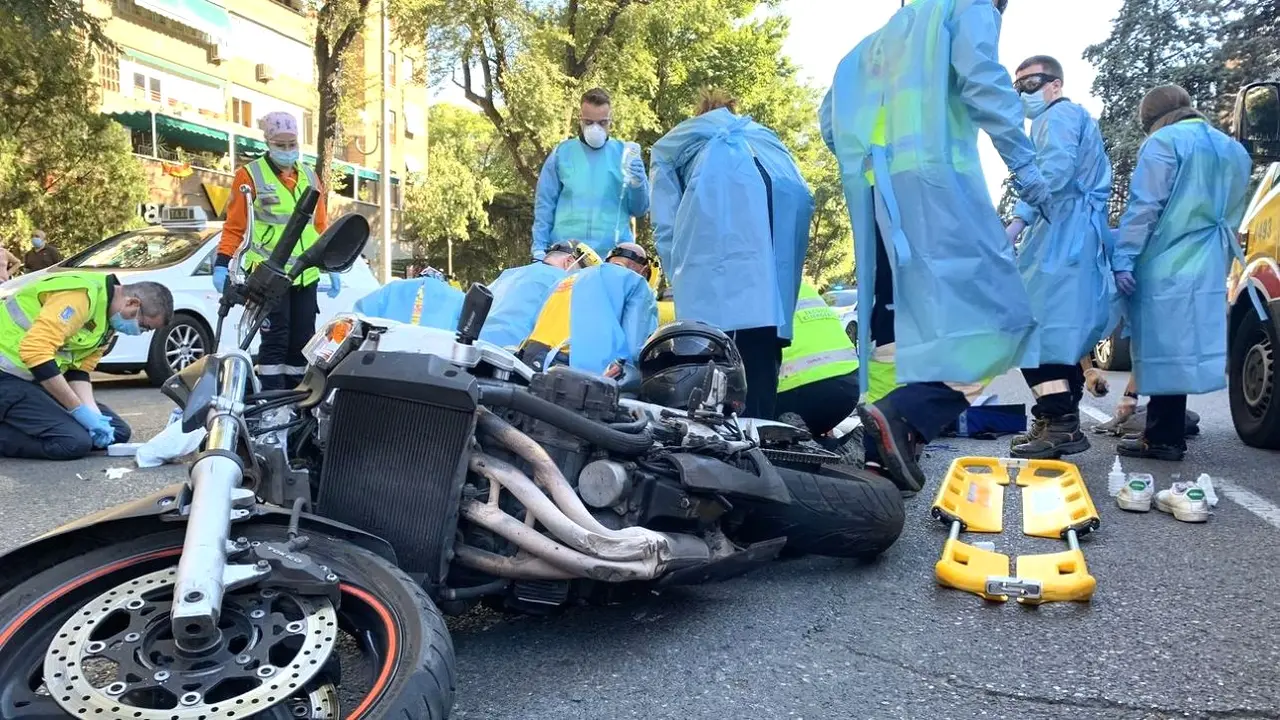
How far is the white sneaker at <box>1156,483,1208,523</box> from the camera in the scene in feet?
13.5

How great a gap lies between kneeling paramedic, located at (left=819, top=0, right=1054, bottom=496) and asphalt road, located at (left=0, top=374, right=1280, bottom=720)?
0.62m

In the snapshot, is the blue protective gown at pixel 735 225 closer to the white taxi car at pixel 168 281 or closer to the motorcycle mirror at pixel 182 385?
the motorcycle mirror at pixel 182 385

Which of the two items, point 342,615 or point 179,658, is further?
point 342,615

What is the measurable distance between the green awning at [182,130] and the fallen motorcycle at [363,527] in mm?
28773

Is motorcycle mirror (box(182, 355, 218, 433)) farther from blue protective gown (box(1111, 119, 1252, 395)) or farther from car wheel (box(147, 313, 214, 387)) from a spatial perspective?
car wheel (box(147, 313, 214, 387))

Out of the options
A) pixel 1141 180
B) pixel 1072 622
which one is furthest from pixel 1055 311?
pixel 1072 622

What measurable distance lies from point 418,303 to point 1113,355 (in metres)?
10.4

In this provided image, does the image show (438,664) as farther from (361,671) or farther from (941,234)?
(941,234)

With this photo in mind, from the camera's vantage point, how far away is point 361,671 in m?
2.16

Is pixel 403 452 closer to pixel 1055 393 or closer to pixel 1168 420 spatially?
pixel 1055 393

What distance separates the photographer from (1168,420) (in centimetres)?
566

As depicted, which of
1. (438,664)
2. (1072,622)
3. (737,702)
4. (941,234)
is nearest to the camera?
(438,664)

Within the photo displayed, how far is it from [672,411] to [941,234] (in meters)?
1.80

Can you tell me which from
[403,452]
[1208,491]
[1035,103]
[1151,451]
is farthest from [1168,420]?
[403,452]
